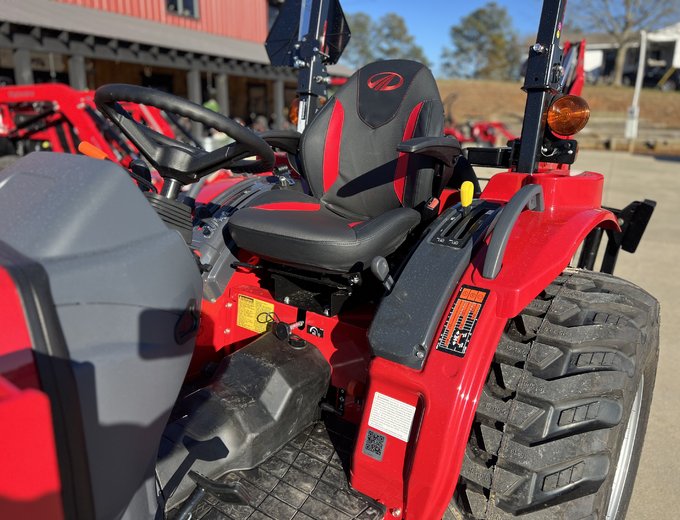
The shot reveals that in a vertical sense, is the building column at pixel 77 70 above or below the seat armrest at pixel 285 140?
above

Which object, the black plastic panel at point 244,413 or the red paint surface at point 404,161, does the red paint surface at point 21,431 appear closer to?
the black plastic panel at point 244,413

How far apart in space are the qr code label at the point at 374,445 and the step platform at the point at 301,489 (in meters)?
0.13

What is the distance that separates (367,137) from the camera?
2332 mm

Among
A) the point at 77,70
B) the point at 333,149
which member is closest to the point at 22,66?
the point at 77,70

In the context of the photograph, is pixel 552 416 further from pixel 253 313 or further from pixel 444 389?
pixel 253 313

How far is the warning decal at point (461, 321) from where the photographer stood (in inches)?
51.4

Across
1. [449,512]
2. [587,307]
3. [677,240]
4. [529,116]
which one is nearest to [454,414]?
[449,512]

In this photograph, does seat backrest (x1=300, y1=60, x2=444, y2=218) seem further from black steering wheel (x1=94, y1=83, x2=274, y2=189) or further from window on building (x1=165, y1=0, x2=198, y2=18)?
window on building (x1=165, y1=0, x2=198, y2=18)

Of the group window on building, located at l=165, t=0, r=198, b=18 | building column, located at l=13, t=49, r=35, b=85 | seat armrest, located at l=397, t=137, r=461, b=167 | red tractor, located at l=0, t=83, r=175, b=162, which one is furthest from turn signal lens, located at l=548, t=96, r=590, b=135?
window on building, located at l=165, t=0, r=198, b=18

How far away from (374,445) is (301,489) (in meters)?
0.27

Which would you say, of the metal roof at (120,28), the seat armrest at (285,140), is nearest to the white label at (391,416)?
the seat armrest at (285,140)

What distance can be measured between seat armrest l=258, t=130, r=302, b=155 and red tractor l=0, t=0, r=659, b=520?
22 cm

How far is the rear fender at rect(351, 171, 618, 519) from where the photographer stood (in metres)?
1.27

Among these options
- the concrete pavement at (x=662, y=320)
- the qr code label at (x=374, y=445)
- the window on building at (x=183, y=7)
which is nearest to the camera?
the qr code label at (x=374, y=445)
